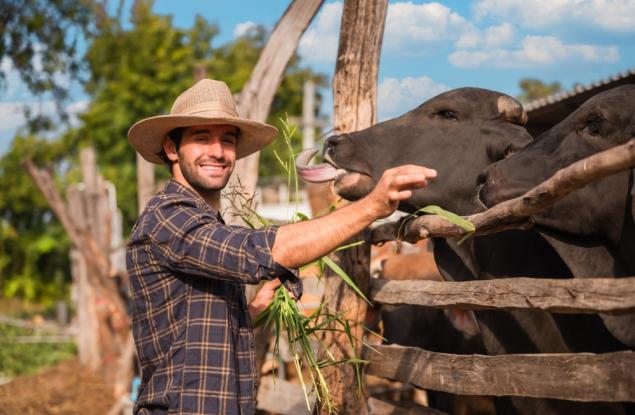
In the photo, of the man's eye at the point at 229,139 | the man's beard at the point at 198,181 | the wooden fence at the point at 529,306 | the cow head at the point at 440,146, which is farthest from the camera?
the cow head at the point at 440,146

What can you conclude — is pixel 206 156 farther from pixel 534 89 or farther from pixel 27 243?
pixel 534 89

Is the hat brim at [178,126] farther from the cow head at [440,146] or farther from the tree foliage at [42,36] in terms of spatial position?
the tree foliage at [42,36]

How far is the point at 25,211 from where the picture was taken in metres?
29.1

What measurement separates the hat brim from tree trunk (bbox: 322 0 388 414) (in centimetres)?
67

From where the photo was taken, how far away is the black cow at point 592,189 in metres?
3.37

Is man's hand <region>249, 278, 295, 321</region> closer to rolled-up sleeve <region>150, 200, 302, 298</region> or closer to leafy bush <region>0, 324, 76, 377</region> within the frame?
rolled-up sleeve <region>150, 200, 302, 298</region>

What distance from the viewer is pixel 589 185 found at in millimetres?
3451

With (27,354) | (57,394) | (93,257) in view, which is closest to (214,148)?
(93,257)

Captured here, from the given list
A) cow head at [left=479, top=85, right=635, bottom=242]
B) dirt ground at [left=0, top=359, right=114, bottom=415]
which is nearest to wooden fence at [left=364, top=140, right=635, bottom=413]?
cow head at [left=479, top=85, right=635, bottom=242]

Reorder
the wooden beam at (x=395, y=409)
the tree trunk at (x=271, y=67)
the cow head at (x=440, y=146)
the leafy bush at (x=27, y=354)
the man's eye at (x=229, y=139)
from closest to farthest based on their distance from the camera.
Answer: the man's eye at (x=229, y=139), the cow head at (x=440, y=146), the wooden beam at (x=395, y=409), the tree trunk at (x=271, y=67), the leafy bush at (x=27, y=354)

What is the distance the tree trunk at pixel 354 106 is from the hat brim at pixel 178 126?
0.67 metres

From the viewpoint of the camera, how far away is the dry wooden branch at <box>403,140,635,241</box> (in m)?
2.58

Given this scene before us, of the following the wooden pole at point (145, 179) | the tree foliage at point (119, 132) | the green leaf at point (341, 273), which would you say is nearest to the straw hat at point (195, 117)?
the green leaf at point (341, 273)

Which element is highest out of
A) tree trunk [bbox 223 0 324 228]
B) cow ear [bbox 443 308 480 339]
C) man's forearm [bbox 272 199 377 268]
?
tree trunk [bbox 223 0 324 228]
